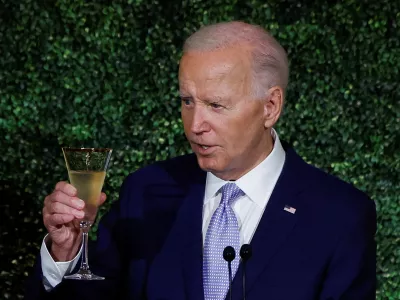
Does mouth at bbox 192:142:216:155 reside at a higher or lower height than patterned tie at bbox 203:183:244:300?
higher

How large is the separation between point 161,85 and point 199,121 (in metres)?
1.54

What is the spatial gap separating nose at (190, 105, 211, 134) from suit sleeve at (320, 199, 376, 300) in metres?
0.63

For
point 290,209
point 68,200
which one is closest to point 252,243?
point 290,209

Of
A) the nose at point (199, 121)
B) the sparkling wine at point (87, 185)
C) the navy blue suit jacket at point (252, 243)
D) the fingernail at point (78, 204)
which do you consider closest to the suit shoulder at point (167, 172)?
the navy blue suit jacket at point (252, 243)

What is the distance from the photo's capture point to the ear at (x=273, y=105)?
3.30 m

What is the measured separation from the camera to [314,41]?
4.57 metres

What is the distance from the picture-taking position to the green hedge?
15.0ft

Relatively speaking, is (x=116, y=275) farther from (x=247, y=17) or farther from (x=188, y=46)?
(x=247, y=17)

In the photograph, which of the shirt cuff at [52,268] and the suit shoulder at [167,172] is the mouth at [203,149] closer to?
the suit shoulder at [167,172]

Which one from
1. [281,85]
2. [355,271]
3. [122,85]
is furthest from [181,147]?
[355,271]

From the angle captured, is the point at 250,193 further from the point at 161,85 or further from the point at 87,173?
the point at 161,85

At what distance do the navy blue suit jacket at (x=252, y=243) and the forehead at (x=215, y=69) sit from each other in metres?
0.45

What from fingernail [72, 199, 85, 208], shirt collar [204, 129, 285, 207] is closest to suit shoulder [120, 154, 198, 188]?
shirt collar [204, 129, 285, 207]

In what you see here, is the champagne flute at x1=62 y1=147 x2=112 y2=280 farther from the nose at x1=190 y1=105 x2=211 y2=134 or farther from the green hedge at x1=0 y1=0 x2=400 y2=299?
the green hedge at x1=0 y1=0 x2=400 y2=299
